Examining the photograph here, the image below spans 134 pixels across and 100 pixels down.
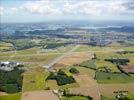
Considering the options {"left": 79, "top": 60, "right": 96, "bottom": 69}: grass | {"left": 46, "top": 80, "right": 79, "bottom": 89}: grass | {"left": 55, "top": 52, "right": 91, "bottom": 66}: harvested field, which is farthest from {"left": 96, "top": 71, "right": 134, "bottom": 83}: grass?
{"left": 55, "top": 52, "right": 91, "bottom": 66}: harvested field

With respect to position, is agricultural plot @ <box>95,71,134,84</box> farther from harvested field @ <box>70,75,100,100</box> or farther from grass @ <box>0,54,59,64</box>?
grass @ <box>0,54,59,64</box>

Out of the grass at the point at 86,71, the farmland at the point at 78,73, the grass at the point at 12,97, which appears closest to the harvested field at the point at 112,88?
the farmland at the point at 78,73

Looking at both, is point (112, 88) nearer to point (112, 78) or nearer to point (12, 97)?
point (112, 78)

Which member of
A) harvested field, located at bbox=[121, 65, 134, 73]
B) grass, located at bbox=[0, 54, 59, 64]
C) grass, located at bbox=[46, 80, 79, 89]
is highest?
grass, located at bbox=[46, 80, 79, 89]

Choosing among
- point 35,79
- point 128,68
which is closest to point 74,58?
point 128,68

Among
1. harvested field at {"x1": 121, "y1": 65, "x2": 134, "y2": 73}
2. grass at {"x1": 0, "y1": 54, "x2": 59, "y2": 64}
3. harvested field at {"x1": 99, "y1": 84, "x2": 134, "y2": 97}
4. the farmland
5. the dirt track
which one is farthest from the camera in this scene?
grass at {"x1": 0, "y1": 54, "x2": 59, "y2": 64}

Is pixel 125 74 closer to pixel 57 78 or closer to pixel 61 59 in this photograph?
pixel 57 78

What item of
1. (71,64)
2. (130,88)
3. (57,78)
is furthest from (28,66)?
(130,88)
